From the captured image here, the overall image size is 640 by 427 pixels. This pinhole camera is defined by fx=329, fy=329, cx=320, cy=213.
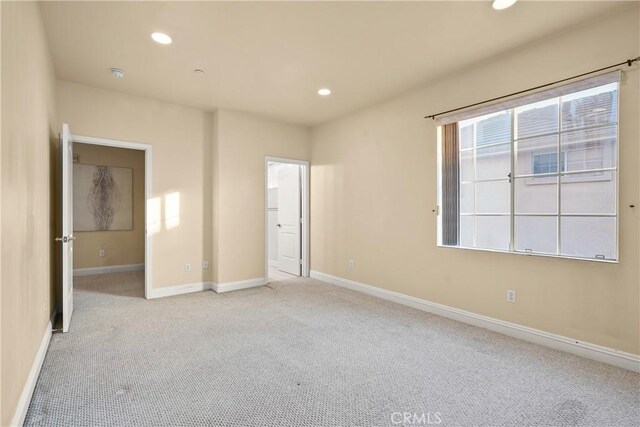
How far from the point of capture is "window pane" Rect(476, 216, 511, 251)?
3145 mm

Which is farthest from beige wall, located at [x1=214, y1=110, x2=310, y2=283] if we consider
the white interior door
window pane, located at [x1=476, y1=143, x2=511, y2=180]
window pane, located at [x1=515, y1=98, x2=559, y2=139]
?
window pane, located at [x1=515, y1=98, x2=559, y2=139]

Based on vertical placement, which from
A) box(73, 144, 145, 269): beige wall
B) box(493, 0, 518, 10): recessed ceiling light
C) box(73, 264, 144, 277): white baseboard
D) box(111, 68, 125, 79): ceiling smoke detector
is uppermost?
box(493, 0, 518, 10): recessed ceiling light

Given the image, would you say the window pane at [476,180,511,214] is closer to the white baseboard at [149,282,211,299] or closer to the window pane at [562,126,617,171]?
the window pane at [562,126,617,171]

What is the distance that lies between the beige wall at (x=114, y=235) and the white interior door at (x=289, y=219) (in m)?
2.76

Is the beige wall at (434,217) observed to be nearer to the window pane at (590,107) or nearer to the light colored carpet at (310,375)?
the window pane at (590,107)

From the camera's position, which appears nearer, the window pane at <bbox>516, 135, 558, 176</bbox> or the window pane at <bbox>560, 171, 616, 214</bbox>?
the window pane at <bbox>560, 171, 616, 214</bbox>

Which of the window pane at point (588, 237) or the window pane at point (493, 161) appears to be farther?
the window pane at point (493, 161)

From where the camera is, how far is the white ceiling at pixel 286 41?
2.41 m

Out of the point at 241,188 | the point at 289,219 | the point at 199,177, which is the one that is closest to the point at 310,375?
the point at 241,188

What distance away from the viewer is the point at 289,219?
20.2 ft

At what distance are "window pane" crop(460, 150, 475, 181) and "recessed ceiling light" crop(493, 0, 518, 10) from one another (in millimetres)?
1389

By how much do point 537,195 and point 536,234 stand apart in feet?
1.14

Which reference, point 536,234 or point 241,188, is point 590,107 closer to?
point 536,234

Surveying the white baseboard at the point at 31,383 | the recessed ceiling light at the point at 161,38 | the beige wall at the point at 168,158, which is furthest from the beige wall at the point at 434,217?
the white baseboard at the point at 31,383
